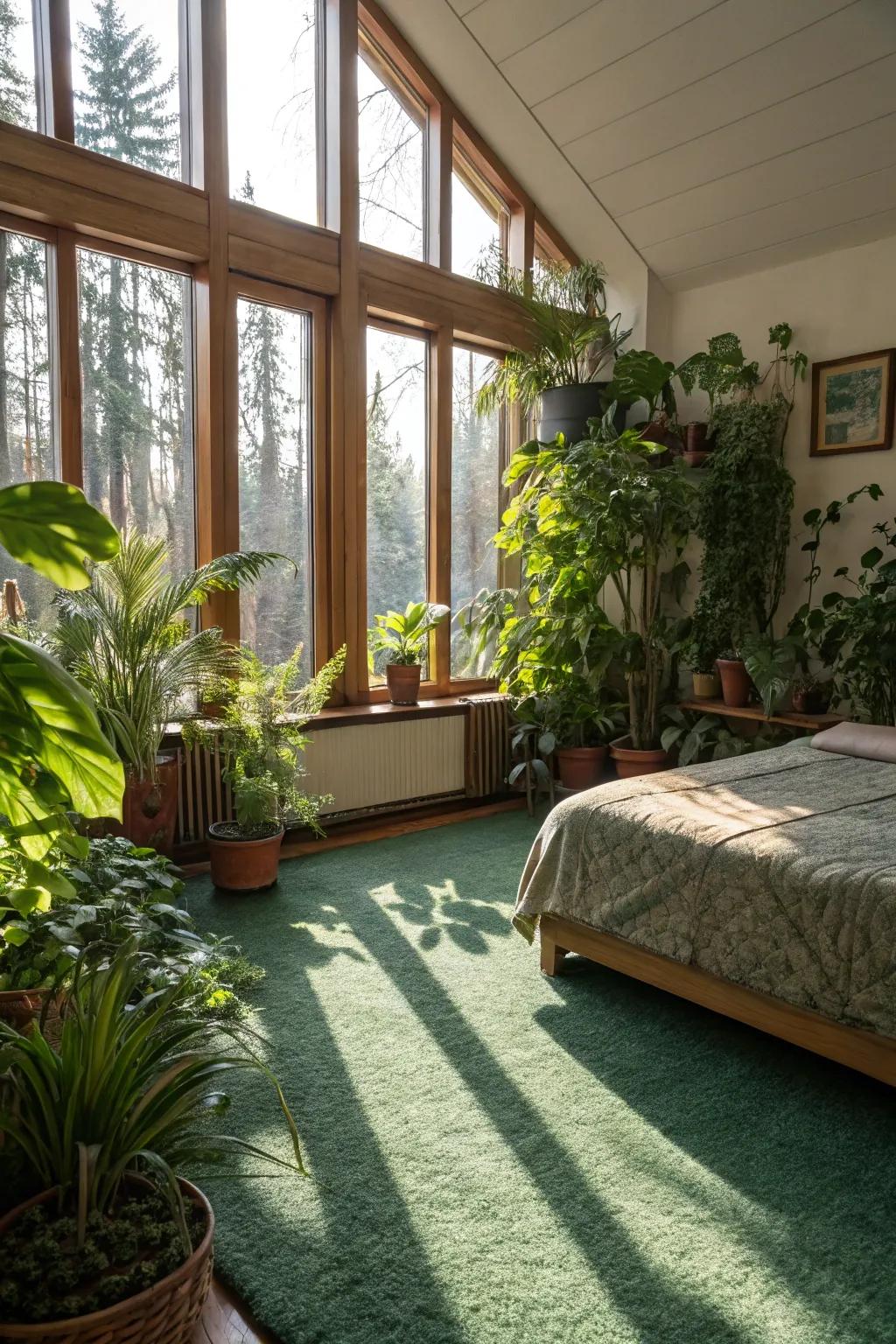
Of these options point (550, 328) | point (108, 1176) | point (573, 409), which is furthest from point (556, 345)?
point (108, 1176)

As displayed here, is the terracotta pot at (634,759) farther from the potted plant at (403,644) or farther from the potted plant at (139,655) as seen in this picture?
the potted plant at (139,655)

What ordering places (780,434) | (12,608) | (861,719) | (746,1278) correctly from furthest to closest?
(780,434), (861,719), (12,608), (746,1278)

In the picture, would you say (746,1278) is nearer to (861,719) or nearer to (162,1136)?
(162,1136)

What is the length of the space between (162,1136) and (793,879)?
5.13 ft

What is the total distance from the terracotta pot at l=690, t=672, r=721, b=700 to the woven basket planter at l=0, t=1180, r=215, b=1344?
3.92 metres

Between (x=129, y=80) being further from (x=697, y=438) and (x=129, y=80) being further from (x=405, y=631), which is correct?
(x=697, y=438)

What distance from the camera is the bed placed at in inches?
88.8

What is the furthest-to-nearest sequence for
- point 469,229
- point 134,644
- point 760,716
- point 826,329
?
point 469,229, point 826,329, point 760,716, point 134,644

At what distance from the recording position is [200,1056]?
1.63m

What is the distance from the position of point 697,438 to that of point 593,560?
2.95ft

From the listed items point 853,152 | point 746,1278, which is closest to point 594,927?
point 746,1278

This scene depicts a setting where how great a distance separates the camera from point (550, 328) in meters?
5.34

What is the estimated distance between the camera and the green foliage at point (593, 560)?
186 inches

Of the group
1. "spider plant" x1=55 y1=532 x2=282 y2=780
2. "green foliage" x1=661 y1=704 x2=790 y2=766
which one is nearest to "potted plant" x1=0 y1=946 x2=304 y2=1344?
"spider plant" x1=55 y1=532 x2=282 y2=780
